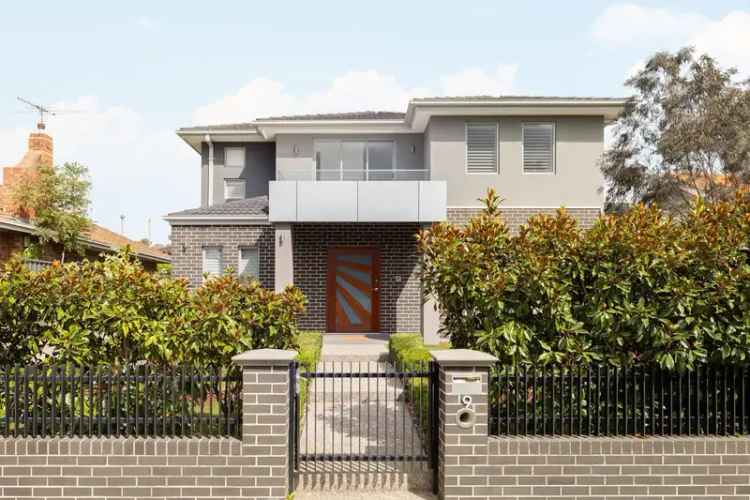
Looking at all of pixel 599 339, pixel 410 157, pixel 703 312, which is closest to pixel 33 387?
pixel 599 339

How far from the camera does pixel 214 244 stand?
736 inches

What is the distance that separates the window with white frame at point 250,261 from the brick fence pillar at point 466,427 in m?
13.2

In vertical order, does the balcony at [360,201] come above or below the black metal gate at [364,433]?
above

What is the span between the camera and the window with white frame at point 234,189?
23000 mm

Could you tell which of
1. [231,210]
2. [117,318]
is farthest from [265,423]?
[231,210]

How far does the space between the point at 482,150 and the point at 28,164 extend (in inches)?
864

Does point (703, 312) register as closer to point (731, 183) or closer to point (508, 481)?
point (508, 481)

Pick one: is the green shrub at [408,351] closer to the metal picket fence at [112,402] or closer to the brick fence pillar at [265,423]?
the brick fence pillar at [265,423]

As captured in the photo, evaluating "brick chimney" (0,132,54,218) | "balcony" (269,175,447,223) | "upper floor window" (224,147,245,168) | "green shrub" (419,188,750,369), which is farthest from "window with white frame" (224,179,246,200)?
"green shrub" (419,188,750,369)

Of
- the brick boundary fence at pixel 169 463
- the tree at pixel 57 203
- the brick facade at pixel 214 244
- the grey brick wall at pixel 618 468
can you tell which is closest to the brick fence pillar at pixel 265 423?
the brick boundary fence at pixel 169 463

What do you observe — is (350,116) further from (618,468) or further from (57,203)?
(618,468)

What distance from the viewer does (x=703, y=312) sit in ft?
20.9

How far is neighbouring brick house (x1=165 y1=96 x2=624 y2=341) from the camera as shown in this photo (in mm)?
16906

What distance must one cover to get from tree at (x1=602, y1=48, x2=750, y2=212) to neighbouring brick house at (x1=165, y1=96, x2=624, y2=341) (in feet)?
23.1
